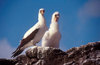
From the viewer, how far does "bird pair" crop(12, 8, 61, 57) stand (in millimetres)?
10508

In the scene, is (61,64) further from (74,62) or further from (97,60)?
(97,60)

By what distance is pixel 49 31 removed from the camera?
10.6 m

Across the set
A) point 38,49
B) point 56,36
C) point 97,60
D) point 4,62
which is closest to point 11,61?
point 4,62

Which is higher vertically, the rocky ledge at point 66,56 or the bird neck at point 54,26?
the bird neck at point 54,26

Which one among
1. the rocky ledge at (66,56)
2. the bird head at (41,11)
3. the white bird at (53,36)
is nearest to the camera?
the rocky ledge at (66,56)

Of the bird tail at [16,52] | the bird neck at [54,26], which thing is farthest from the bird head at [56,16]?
the bird tail at [16,52]

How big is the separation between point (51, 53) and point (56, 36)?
98cm

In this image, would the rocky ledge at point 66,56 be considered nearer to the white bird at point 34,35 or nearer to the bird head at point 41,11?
the white bird at point 34,35

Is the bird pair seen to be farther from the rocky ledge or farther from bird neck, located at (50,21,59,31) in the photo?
the rocky ledge

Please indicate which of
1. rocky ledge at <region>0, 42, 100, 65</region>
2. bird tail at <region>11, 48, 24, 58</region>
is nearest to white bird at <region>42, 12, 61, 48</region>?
rocky ledge at <region>0, 42, 100, 65</region>

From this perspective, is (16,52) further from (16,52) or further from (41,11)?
(41,11)

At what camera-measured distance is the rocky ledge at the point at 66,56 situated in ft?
31.0

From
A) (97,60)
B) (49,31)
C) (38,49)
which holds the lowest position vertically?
(97,60)

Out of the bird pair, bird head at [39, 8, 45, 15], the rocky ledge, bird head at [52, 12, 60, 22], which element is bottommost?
the rocky ledge
